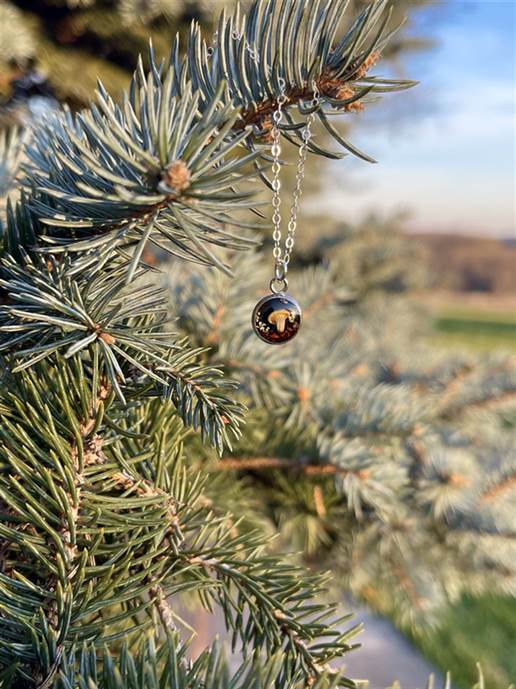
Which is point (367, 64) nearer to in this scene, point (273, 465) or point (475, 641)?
point (273, 465)

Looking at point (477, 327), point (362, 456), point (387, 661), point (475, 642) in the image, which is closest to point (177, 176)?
point (362, 456)

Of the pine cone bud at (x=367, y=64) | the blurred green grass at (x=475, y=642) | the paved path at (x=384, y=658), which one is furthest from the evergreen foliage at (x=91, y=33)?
the blurred green grass at (x=475, y=642)

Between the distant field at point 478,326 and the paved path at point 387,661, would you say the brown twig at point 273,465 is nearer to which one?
the paved path at point 387,661

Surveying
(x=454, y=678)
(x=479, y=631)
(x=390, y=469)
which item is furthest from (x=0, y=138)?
(x=479, y=631)

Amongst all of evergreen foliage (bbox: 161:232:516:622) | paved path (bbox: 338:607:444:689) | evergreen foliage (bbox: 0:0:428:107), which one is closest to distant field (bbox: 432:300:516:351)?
paved path (bbox: 338:607:444:689)

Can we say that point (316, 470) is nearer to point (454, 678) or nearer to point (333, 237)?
point (333, 237)

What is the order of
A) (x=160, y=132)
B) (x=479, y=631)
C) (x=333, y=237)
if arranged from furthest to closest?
(x=479, y=631), (x=333, y=237), (x=160, y=132)

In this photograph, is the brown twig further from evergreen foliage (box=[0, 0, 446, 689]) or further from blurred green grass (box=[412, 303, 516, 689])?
blurred green grass (box=[412, 303, 516, 689])

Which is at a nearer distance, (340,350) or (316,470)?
(316,470)
